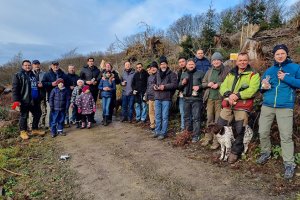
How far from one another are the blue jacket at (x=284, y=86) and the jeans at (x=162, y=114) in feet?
9.77

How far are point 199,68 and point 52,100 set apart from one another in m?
4.37

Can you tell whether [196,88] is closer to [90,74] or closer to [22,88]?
[90,74]

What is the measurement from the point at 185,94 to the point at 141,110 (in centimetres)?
303

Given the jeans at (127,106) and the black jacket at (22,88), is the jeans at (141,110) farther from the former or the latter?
the black jacket at (22,88)

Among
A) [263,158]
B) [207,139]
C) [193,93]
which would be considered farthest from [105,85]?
[263,158]

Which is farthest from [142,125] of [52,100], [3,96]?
[3,96]

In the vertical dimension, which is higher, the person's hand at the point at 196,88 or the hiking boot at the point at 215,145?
the person's hand at the point at 196,88

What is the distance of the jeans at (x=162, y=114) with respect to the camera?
791cm

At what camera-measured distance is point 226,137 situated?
611cm

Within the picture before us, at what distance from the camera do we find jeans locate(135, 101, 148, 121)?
987cm

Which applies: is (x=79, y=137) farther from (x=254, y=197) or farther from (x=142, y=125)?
(x=254, y=197)

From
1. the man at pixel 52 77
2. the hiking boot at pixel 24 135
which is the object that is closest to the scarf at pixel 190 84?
the man at pixel 52 77

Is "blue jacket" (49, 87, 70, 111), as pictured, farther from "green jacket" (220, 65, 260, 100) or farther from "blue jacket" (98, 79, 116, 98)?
"green jacket" (220, 65, 260, 100)

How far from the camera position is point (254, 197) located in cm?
468
